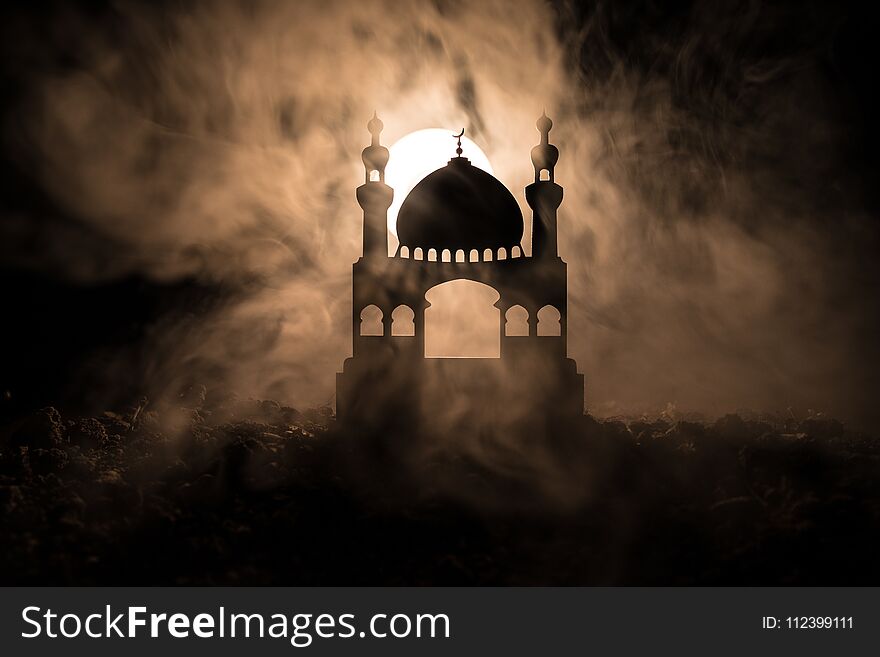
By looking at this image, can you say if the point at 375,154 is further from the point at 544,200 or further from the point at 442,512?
the point at 442,512

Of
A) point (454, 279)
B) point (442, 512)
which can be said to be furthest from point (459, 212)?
point (442, 512)

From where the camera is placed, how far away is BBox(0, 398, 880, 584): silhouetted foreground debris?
12.9 metres

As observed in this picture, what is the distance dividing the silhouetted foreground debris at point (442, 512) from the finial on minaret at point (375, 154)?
23.1 feet

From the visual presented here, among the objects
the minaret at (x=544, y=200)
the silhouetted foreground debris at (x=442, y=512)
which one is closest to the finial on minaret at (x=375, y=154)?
the minaret at (x=544, y=200)

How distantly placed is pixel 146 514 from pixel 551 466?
901 cm

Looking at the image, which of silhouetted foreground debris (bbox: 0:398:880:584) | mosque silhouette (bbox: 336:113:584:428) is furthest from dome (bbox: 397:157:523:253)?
silhouetted foreground debris (bbox: 0:398:880:584)

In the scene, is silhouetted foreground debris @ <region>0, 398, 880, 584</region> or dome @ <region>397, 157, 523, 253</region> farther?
dome @ <region>397, 157, 523, 253</region>

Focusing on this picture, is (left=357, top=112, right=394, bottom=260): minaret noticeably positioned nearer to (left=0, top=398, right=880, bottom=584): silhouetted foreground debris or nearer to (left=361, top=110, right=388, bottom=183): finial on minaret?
(left=361, top=110, right=388, bottom=183): finial on minaret

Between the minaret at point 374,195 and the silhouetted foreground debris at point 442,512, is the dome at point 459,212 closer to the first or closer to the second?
the minaret at point 374,195

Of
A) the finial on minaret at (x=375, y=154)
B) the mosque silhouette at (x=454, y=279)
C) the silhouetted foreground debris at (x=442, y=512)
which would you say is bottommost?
the silhouetted foreground debris at (x=442, y=512)

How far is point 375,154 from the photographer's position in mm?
19531

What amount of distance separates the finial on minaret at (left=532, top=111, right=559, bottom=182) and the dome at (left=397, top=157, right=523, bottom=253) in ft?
3.78

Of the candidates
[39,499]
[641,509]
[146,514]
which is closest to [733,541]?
[641,509]

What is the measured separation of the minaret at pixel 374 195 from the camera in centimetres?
1953
